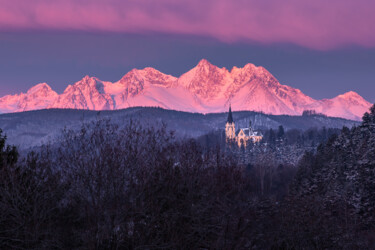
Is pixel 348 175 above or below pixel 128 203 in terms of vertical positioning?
below

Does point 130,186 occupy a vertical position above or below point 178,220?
above

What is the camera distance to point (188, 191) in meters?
45.1

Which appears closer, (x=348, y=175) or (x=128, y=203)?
(x=128, y=203)

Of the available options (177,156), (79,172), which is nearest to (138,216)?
(79,172)

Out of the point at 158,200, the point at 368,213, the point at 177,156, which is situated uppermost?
the point at 177,156

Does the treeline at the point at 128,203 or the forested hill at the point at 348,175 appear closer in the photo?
the treeline at the point at 128,203

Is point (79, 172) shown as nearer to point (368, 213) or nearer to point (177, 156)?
point (177, 156)

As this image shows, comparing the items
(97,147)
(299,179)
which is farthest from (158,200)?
(299,179)

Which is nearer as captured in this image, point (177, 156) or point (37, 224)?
point (37, 224)

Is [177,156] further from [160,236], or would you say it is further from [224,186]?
[160,236]

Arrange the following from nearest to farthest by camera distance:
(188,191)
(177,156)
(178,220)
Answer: (178,220), (188,191), (177,156)

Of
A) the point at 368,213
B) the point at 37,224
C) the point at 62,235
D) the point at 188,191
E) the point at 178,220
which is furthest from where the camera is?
the point at 368,213

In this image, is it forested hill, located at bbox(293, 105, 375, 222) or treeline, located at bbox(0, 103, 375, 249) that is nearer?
treeline, located at bbox(0, 103, 375, 249)

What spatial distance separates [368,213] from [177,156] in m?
32.4
